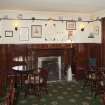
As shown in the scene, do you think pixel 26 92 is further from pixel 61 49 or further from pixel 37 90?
pixel 61 49

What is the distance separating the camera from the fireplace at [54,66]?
7.89m

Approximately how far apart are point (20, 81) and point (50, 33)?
2.23 metres

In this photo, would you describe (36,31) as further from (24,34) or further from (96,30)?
(96,30)

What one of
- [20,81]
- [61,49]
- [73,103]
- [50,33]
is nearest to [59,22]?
[50,33]

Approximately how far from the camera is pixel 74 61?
812 centimetres

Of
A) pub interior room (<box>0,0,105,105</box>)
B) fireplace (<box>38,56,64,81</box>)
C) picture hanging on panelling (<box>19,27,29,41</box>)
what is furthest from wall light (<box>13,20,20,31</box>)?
fireplace (<box>38,56,64,81</box>)

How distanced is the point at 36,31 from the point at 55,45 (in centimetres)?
93

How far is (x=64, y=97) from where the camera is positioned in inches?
228

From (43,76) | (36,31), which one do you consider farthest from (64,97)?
(36,31)

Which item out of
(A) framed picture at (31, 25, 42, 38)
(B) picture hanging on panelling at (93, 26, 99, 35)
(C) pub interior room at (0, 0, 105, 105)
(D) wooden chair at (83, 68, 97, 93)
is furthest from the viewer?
(B) picture hanging on panelling at (93, 26, 99, 35)

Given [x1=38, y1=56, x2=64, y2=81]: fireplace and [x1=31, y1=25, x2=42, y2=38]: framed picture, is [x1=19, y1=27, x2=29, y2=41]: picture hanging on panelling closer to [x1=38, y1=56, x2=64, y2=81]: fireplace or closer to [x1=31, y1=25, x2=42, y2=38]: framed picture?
[x1=31, y1=25, x2=42, y2=38]: framed picture

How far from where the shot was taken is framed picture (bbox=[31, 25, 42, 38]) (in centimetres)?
759

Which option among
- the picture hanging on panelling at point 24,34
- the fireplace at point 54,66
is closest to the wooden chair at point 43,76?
the fireplace at point 54,66

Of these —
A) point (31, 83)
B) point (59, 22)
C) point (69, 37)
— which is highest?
point (59, 22)
